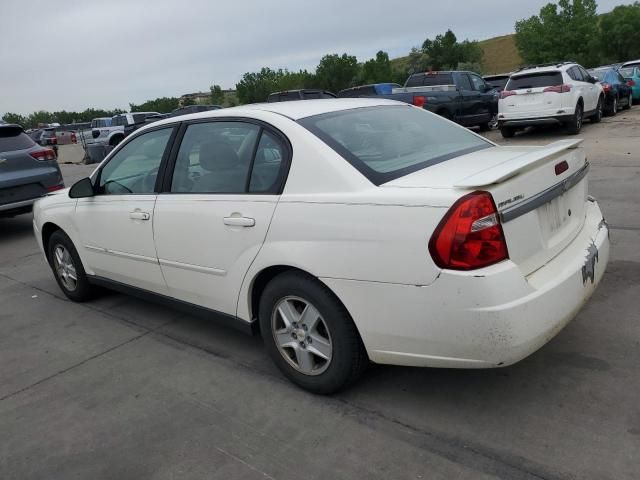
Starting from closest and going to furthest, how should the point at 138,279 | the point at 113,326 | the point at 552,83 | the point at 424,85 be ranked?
the point at 138,279
the point at 113,326
the point at 552,83
the point at 424,85

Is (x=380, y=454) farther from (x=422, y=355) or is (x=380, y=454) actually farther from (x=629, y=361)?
(x=629, y=361)

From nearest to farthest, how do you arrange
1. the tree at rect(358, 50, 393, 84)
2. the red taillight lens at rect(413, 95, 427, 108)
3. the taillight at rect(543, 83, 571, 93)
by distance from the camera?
the taillight at rect(543, 83, 571, 93)
the red taillight lens at rect(413, 95, 427, 108)
the tree at rect(358, 50, 393, 84)

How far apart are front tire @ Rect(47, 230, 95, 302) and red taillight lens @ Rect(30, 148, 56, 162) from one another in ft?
13.6

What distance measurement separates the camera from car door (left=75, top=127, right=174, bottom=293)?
3980 mm

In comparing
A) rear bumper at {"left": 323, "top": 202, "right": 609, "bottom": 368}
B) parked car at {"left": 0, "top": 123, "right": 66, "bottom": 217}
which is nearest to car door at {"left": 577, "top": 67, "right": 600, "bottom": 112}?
parked car at {"left": 0, "top": 123, "right": 66, "bottom": 217}

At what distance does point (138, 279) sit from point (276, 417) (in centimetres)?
176

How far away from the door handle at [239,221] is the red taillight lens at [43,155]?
6.79m

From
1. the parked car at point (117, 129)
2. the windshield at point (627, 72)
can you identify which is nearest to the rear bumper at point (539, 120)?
the windshield at point (627, 72)

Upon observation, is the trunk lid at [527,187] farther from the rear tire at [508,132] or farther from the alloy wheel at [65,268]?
the rear tire at [508,132]

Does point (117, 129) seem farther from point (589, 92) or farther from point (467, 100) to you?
point (589, 92)

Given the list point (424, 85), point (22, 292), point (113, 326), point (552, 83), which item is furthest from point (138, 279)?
point (424, 85)

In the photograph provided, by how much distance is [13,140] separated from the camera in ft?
28.7

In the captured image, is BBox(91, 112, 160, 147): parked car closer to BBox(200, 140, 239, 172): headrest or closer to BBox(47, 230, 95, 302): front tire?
BBox(47, 230, 95, 302): front tire

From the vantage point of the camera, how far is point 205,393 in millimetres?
3346
